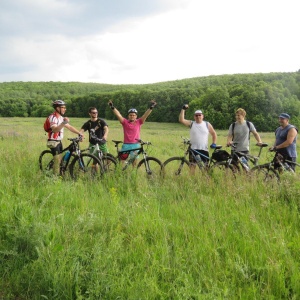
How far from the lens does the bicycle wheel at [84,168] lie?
6.51 m

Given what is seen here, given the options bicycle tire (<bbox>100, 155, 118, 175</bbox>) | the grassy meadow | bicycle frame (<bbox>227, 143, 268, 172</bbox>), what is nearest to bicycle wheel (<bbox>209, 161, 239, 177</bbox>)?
bicycle frame (<bbox>227, 143, 268, 172</bbox>)

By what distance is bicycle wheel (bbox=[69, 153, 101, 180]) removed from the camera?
6.51m

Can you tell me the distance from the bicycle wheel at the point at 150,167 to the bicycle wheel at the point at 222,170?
125 centimetres

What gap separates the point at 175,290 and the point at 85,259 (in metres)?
1.07

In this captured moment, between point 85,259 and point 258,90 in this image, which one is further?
point 258,90

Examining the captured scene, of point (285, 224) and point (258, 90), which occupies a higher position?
point (258, 90)

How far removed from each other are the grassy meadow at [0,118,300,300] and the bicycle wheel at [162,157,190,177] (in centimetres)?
155

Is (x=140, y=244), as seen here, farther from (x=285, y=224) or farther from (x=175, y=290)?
(x=285, y=224)

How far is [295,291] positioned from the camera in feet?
9.23

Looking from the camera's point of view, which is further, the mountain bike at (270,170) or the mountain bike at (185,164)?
the mountain bike at (185,164)

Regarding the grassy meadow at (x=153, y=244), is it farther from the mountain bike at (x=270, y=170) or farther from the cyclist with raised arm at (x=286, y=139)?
the cyclist with raised arm at (x=286, y=139)

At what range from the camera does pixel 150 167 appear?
705cm

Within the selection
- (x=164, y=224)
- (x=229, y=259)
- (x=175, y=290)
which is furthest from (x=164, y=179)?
(x=175, y=290)

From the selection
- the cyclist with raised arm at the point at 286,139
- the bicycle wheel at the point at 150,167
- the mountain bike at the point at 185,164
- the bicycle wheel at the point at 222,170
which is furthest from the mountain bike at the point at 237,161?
the bicycle wheel at the point at 150,167
